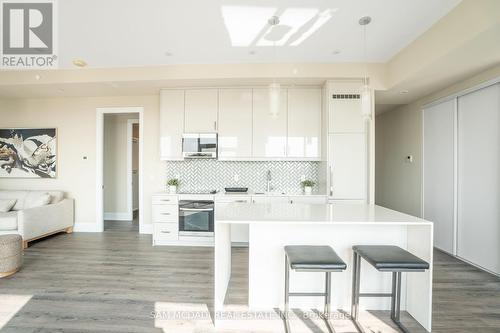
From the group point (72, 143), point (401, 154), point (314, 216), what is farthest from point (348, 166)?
point (72, 143)

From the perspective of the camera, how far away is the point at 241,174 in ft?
14.7

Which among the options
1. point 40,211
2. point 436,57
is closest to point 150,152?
point 40,211

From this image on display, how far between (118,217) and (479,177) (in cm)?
687

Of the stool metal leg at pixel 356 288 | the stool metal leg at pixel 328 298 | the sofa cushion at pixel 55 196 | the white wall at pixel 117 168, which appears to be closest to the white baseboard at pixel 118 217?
the white wall at pixel 117 168

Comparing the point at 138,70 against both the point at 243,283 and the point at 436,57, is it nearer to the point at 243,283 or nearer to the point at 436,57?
the point at 243,283

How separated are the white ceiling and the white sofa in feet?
7.80

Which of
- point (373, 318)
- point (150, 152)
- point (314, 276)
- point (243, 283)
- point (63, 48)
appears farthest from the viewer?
point (150, 152)

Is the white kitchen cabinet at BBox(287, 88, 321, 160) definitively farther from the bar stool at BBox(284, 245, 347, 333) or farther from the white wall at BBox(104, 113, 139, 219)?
the white wall at BBox(104, 113, 139, 219)

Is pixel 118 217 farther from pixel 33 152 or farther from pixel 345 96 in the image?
pixel 345 96

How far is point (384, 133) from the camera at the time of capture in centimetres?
578

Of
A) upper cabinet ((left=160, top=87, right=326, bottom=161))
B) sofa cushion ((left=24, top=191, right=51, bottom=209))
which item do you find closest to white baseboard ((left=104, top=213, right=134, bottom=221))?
sofa cushion ((left=24, top=191, right=51, bottom=209))

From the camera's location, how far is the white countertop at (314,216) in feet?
6.08

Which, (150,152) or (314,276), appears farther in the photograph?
(150,152)

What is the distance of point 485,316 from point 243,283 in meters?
2.19
